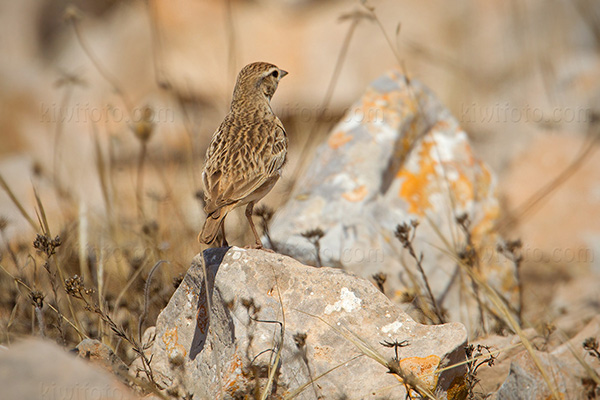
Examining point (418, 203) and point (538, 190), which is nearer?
point (418, 203)

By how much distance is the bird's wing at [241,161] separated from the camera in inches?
145

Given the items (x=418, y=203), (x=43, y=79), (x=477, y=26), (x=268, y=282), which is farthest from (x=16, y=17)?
(x=268, y=282)

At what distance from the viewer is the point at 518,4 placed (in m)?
10.6

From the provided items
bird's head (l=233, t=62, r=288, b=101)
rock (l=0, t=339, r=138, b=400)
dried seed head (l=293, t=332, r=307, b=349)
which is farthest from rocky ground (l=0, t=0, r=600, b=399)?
bird's head (l=233, t=62, r=288, b=101)

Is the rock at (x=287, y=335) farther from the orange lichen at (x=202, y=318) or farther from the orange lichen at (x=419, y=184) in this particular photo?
the orange lichen at (x=419, y=184)

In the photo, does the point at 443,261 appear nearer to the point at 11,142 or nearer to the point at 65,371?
the point at 65,371

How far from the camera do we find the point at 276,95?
1186cm

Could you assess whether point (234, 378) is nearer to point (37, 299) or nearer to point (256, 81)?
point (37, 299)

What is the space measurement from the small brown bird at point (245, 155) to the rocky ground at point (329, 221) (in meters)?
0.24

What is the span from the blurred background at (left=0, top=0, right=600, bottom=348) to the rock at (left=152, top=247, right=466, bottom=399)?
2073 mm

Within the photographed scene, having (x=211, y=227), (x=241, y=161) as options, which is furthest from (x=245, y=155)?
(x=211, y=227)

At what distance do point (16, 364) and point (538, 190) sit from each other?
5.98m

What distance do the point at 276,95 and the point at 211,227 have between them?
8.71 meters

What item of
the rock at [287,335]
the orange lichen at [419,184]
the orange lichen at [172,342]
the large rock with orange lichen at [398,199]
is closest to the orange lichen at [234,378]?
the rock at [287,335]
